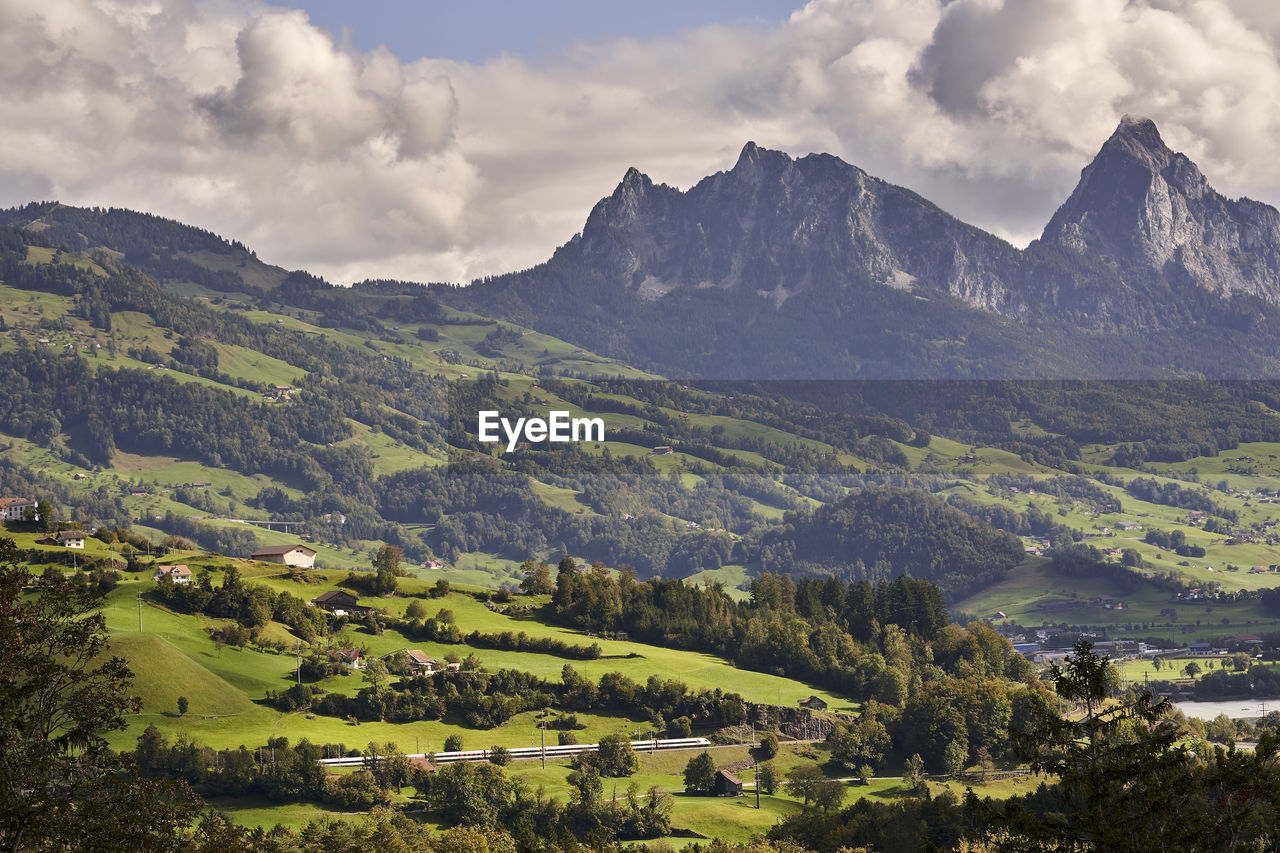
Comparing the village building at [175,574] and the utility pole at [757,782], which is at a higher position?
the village building at [175,574]

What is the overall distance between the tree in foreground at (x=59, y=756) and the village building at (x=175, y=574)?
14134 cm

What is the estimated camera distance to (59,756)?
4116 cm

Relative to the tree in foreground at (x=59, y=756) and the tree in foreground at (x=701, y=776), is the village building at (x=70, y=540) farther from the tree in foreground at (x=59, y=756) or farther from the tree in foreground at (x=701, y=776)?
the tree in foreground at (x=59, y=756)

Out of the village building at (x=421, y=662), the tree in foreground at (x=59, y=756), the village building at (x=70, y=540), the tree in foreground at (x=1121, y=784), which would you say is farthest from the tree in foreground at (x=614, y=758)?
the tree in foreground at (x=1121, y=784)

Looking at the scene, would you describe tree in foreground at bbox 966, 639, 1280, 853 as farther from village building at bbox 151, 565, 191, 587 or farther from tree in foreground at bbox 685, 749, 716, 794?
village building at bbox 151, 565, 191, 587

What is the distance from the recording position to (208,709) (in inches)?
5787

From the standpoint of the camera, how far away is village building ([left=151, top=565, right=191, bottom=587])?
18038 cm

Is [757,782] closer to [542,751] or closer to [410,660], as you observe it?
[542,751]

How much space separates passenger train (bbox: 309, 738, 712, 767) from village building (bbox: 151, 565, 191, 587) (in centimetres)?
5203

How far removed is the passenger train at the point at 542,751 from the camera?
136500mm

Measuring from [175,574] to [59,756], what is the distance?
495ft

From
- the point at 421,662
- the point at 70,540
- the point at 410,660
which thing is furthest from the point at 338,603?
the point at 70,540

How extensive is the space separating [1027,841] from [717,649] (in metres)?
161

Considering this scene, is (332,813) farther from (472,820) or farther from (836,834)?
(836,834)
